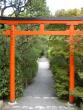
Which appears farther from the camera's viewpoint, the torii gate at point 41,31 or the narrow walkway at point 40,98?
the torii gate at point 41,31

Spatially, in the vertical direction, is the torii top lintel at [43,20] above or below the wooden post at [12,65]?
above

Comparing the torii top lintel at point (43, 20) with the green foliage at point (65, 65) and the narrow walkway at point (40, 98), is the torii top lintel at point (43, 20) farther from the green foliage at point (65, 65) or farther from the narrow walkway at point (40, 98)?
the narrow walkway at point (40, 98)

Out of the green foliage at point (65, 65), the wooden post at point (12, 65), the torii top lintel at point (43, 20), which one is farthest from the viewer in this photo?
the wooden post at point (12, 65)

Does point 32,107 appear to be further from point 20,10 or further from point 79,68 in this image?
point 20,10

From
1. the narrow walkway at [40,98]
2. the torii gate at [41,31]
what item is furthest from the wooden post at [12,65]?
the narrow walkway at [40,98]

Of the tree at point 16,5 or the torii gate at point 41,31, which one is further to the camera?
the tree at point 16,5

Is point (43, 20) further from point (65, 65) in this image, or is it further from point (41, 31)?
point (65, 65)

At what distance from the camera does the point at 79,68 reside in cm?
1179

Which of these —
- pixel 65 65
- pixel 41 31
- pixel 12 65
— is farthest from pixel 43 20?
pixel 65 65

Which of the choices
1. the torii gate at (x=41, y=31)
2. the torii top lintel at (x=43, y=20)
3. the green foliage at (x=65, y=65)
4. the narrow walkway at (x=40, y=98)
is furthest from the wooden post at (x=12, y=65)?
the green foliage at (x=65, y=65)

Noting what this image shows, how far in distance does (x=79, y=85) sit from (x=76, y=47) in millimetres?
1633

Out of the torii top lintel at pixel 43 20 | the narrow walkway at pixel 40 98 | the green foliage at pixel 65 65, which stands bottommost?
the narrow walkway at pixel 40 98

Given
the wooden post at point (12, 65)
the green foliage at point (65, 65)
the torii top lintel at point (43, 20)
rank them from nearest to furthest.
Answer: the green foliage at point (65, 65)
the torii top lintel at point (43, 20)
the wooden post at point (12, 65)

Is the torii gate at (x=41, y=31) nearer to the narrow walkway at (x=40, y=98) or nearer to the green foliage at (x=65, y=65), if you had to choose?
the green foliage at (x=65, y=65)
